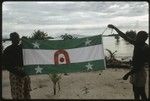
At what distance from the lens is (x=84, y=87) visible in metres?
11.1

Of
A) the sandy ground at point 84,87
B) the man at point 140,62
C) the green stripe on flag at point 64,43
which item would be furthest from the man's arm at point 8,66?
the sandy ground at point 84,87

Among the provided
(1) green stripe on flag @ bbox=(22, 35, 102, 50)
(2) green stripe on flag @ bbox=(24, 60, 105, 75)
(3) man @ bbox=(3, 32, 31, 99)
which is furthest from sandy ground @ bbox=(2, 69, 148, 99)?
(3) man @ bbox=(3, 32, 31, 99)

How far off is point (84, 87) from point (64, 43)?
161 inches

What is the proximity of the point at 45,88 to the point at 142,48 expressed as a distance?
544cm

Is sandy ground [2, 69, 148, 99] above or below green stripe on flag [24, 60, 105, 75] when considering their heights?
below

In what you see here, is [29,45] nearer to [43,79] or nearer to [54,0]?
[54,0]

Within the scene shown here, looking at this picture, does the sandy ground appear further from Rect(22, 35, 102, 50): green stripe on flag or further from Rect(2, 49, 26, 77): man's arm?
Rect(2, 49, 26, 77): man's arm

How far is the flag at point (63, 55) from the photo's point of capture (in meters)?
7.29

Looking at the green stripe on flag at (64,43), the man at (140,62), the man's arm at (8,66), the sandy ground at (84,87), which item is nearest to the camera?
the man at (140,62)

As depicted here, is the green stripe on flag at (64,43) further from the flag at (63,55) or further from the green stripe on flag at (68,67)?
the green stripe on flag at (68,67)

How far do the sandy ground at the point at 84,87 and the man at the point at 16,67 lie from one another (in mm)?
3187

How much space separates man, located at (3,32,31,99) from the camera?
6.54m

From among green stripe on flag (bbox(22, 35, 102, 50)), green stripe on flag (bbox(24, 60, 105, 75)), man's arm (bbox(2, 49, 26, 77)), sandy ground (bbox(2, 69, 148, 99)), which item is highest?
green stripe on flag (bbox(22, 35, 102, 50))

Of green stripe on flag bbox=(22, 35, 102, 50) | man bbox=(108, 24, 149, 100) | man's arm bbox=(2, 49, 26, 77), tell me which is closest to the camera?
man bbox=(108, 24, 149, 100)
